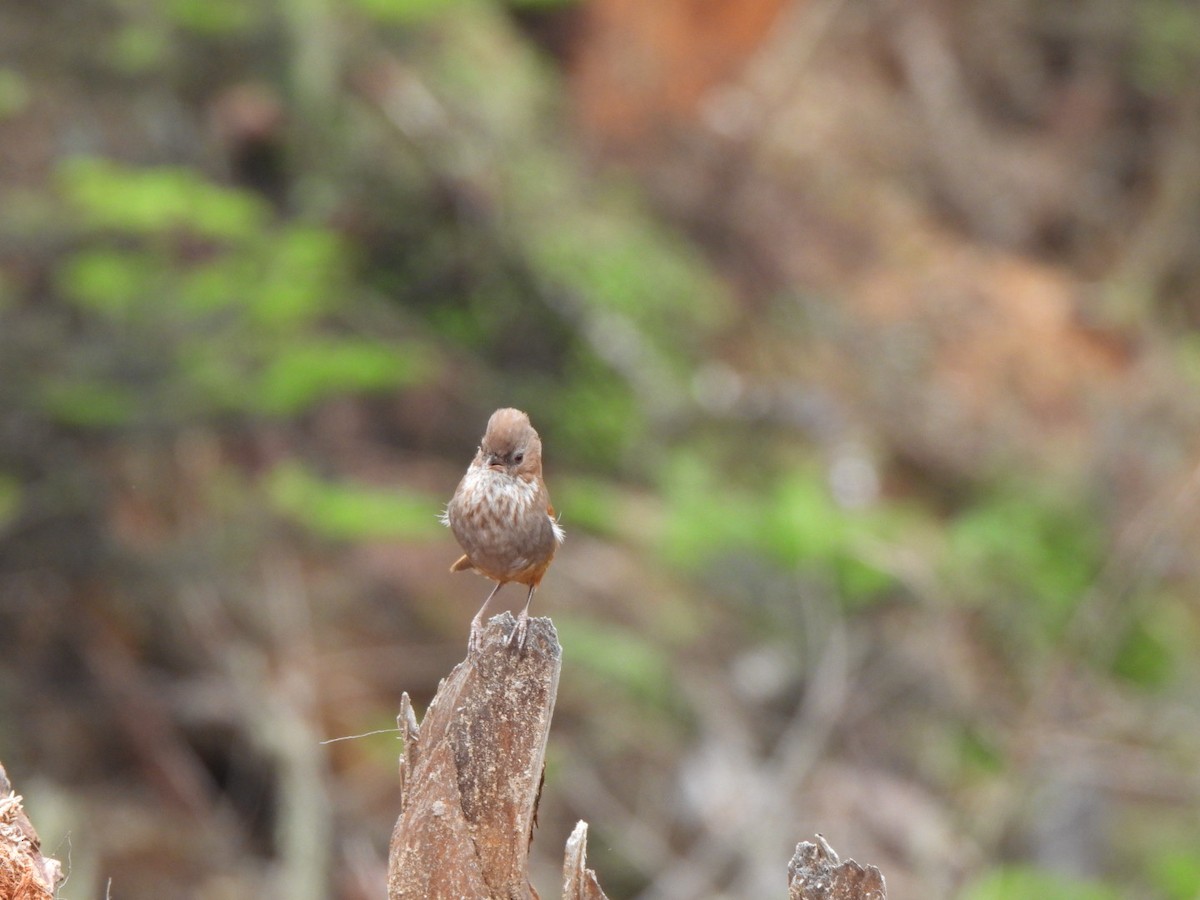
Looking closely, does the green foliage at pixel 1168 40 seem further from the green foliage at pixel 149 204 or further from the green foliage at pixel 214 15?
the green foliage at pixel 149 204

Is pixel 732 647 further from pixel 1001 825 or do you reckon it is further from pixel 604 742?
pixel 1001 825

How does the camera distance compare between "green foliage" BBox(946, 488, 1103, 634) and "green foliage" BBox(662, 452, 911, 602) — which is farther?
"green foliage" BBox(946, 488, 1103, 634)

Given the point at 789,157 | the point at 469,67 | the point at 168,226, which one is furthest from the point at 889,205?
the point at 168,226

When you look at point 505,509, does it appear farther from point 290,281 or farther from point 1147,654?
point 1147,654

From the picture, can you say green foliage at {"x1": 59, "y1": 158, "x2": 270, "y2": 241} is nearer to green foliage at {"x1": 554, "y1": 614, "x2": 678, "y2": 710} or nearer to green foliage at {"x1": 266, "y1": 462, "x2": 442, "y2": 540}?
green foliage at {"x1": 266, "y1": 462, "x2": 442, "y2": 540}

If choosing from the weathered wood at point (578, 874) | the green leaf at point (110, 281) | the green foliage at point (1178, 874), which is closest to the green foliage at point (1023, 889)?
the green foliage at point (1178, 874)

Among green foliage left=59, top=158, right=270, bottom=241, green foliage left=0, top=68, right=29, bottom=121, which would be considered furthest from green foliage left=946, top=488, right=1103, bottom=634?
green foliage left=0, top=68, right=29, bottom=121
